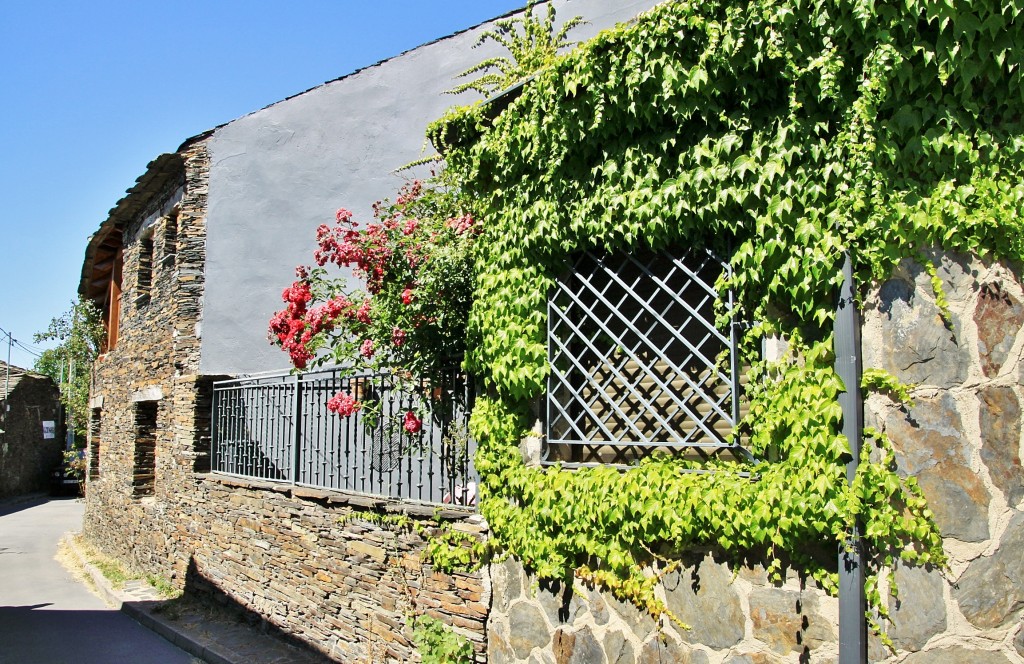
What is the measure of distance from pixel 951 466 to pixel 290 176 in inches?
454

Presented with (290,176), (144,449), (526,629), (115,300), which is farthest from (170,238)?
(526,629)

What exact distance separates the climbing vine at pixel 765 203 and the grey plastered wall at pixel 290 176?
760cm

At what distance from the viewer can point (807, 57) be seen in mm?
3947

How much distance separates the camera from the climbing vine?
363 centimetres

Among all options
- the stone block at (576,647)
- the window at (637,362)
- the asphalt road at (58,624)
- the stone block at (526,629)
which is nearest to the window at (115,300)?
the asphalt road at (58,624)

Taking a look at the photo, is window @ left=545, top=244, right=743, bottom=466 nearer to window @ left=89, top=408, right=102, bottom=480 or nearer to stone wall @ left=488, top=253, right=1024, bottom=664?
stone wall @ left=488, top=253, right=1024, bottom=664

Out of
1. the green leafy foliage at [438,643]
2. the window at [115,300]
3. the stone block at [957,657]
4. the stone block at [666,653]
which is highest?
the window at [115,300]

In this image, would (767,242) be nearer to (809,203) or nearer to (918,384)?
(809,203)

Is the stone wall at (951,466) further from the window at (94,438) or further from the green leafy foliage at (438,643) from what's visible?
the window at (94,438)

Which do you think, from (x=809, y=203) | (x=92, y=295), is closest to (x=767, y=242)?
(x=809, y=203)

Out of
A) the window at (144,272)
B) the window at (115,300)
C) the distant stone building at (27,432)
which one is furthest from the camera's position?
the distant stone building at (27,432)

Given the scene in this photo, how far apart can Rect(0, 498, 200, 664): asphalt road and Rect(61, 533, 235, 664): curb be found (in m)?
0.08

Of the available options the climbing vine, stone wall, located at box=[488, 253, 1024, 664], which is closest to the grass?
the climbing vine

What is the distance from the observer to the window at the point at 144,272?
14790mm
